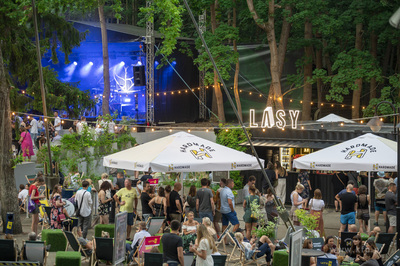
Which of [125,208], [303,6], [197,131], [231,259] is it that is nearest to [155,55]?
[197,131]

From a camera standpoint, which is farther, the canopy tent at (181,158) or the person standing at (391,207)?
the person standing at (391,207)

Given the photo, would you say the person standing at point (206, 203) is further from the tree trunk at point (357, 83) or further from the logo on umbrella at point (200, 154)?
the tree trunk at point (357, 83)

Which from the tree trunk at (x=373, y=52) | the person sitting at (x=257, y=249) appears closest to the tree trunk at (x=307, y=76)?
the tree trunk at (x=373, y=52)

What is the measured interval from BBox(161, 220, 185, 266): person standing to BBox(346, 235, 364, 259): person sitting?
319cm

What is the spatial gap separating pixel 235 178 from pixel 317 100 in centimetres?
1599

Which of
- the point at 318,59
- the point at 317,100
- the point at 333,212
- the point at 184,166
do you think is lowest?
the point at 333,212

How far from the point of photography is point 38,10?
15.9m

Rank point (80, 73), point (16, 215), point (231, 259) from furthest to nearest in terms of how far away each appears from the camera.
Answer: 1. point (80, 73)
2. point (16, 215)
3. point (231, 259)

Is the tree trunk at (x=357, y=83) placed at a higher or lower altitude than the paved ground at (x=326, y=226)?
higher

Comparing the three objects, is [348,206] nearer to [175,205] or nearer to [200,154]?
[200,154]

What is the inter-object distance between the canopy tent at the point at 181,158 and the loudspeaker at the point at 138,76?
1496 centimetres

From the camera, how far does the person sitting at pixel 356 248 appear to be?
1093 centimetres

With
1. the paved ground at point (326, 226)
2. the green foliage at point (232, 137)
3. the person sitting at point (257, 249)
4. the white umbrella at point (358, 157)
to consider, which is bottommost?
the paved ground at point (326, 226)

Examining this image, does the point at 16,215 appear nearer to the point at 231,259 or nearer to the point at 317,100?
the point at 231,259
